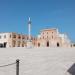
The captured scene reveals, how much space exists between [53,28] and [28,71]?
78256 millimetres

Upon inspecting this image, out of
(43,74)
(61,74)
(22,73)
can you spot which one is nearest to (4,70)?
(22,73)

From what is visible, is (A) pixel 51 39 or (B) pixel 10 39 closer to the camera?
(B) pixel 10 39

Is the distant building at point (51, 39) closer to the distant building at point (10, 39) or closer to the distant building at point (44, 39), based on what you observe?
the distant building at point (44, 39)

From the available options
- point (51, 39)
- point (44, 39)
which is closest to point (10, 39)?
point (44, 39)

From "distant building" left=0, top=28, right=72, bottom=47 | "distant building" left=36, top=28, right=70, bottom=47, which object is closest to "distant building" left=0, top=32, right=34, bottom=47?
"distant building" left=0, top=28, right=72, bottom=47

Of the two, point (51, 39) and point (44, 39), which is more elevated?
point (44, 39)

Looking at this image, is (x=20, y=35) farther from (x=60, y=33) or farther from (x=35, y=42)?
(x=60, y=33)

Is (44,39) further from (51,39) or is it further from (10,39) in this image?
(10,39)

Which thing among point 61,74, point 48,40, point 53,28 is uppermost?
point 53,28

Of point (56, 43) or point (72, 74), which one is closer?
point (72, 74)

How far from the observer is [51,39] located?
278 ft

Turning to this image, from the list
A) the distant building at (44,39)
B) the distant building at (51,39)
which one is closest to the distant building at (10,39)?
the distant building at (44,39)

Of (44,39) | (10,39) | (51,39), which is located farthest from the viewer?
(44,39)

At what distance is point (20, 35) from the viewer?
3588 inches
